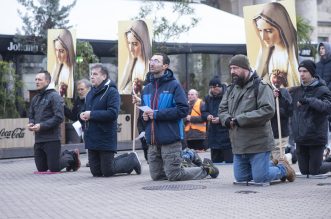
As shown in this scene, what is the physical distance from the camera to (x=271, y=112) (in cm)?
1035

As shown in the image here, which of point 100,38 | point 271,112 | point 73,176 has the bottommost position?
point 73,176

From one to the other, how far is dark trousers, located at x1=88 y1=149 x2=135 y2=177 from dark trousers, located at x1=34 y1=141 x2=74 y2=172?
1.01m

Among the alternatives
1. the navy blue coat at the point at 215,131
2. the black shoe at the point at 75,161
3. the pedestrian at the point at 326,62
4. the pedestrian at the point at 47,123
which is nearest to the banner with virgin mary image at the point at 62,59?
the black shoe at the point at 75,161

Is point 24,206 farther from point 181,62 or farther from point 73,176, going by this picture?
point 181,62

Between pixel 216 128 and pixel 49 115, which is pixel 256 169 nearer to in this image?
pixel 216 128

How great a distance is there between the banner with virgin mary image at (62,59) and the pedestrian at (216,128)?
13.6 feet

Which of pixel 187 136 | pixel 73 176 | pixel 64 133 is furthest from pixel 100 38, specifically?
pixel 73 176

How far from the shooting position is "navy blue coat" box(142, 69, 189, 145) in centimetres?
1130

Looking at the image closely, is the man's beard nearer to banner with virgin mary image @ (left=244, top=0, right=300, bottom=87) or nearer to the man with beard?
the man with beard

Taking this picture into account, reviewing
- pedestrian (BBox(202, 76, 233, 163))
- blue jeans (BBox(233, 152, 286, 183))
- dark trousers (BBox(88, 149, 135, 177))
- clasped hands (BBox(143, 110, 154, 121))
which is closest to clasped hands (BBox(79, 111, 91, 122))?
dark trousers (BBox(88, 149, 135, 177))

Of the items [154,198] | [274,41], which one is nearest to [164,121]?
[154,198]

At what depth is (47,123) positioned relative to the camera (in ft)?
43.8

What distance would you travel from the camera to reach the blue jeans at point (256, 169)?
1053 centimetres

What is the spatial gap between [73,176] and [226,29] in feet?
48.1
